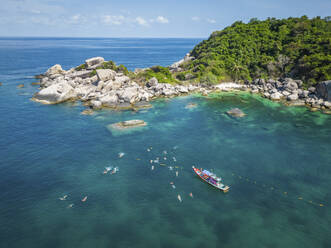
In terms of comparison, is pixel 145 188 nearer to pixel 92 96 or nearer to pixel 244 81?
pixel 92 96

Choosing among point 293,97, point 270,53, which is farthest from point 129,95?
point 270,53

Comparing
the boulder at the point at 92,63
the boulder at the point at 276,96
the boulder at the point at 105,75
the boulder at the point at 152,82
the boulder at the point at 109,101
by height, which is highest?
the boulder at the point at 92,63

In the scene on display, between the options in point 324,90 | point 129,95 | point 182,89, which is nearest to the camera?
point 324,90

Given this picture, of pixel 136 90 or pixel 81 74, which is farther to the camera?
pixel 81 74

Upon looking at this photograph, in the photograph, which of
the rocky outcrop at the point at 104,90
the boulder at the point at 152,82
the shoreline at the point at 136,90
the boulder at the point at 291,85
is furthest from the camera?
the boulder at the point at 152,82

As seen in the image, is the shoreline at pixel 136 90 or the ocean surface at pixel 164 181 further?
the shoreline at pixel 136 90

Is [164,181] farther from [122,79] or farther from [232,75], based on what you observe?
[232,75]

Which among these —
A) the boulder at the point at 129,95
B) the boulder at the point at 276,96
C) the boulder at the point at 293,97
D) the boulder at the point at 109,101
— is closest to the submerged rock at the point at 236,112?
the boulder at the point at 276,96

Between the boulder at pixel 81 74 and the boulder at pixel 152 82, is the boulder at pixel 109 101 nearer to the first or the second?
the boulder at pixel 152 82
